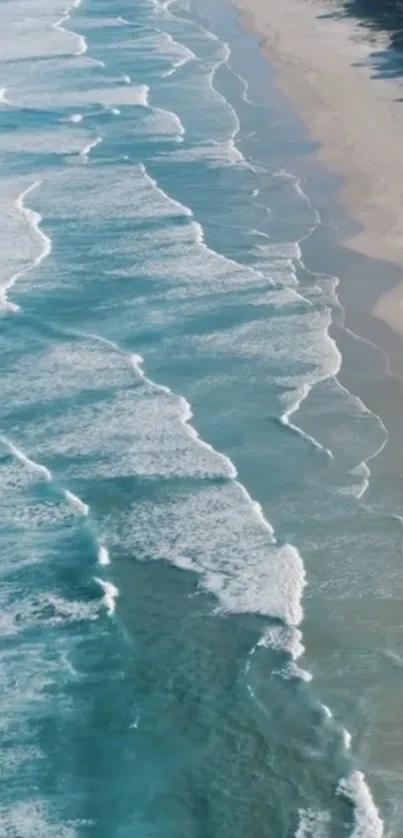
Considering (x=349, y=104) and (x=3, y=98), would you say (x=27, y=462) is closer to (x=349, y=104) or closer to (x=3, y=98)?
(x=349, y=104)

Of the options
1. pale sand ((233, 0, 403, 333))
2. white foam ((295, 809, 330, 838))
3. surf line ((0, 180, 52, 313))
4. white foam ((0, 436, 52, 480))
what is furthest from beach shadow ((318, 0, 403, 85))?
white foam ((295, 809, 330, 838))

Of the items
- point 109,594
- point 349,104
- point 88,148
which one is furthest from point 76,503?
point 349,104

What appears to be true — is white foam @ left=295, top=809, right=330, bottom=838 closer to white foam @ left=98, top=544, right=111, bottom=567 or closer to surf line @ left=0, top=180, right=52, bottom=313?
white foam @ left=98, top=544, right=111, bottom=567

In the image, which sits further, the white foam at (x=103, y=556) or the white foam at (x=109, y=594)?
the white foam at (x=103, y=556)

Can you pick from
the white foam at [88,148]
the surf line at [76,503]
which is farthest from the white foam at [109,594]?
the white foam at [88,148]

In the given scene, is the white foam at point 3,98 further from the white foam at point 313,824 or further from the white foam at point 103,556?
the white foam at point 313,824

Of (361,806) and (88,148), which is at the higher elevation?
(361,806)

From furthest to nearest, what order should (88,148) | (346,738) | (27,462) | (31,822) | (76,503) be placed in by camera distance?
1. (88,148)
2. (27,462)
3. (76,503)
4. (346,738)
5. (31,822)
